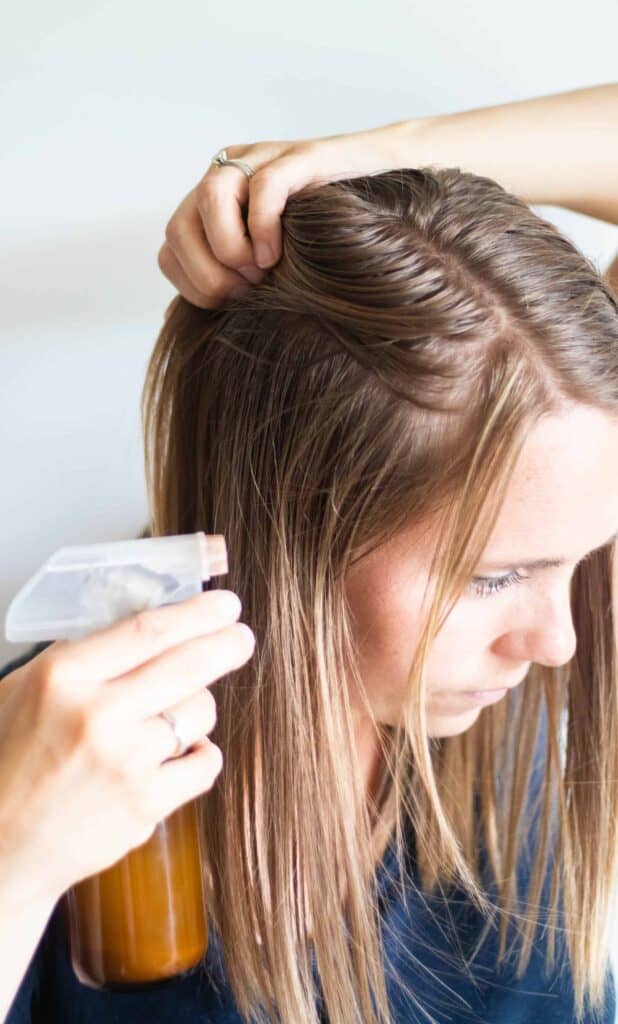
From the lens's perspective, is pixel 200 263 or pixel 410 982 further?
pixel 410 982

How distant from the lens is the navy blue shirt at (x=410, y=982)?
2.59 ft

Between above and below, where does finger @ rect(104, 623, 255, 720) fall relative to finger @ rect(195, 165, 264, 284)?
below

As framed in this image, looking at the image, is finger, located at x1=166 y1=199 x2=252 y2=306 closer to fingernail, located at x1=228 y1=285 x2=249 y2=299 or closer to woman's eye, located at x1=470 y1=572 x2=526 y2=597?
fingernail, located at x1=228 y1=285 x2=249 y2=299

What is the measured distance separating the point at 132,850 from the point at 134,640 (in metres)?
0.21

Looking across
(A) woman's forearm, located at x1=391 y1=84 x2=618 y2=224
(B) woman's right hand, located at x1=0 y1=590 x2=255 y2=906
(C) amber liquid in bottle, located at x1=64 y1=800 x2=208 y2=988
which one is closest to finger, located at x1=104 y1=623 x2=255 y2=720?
(B) woman's right hand, located at x1=0 y1=590 x2=255 y2=906

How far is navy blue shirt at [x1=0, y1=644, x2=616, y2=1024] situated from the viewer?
Result: 2.59ft

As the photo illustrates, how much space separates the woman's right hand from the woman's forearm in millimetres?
510

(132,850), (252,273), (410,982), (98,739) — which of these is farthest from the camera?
(410,982)

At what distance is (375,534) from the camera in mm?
699

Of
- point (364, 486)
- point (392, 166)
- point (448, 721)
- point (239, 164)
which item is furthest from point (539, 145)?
point (448, 721)

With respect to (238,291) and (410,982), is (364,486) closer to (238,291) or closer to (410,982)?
(238,291)

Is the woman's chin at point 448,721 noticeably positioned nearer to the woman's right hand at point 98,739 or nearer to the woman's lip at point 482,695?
the woman's lip at point 482,695

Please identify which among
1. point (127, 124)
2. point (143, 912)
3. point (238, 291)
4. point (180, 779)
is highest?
point (127, 124)

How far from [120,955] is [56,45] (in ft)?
2.51
